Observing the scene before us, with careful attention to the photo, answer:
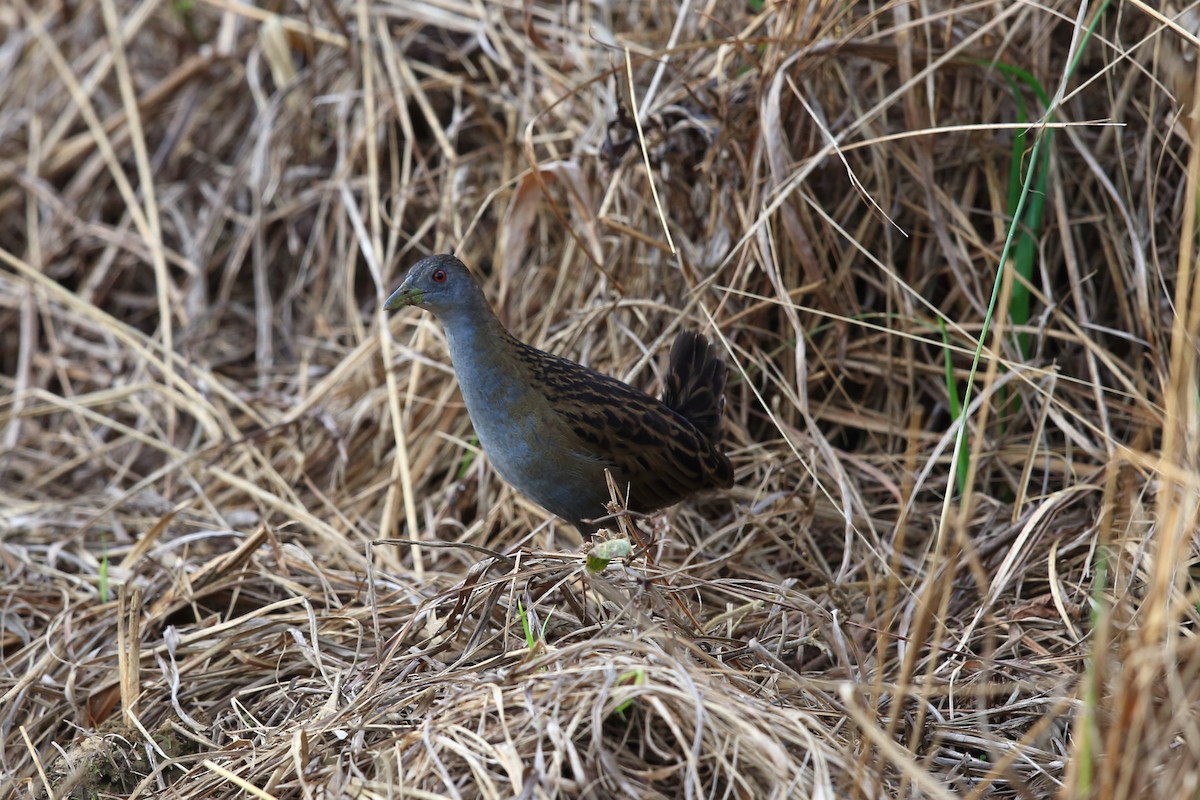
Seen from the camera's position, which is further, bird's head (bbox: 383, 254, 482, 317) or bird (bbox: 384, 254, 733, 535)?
bird's head (bbox: 383, 254, 482, 317)

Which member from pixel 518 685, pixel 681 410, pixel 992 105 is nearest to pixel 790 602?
pixel 518 685

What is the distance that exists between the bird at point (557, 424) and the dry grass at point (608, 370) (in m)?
0.24

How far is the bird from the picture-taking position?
307 cm

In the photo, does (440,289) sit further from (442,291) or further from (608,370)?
(608,370)

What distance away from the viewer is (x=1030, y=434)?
11.3 ft

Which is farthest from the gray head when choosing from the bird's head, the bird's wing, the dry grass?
the dry grass

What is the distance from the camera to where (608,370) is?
3.91 meters

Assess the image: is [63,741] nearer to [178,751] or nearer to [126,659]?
[126,659]

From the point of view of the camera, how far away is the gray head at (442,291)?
3.19 meters

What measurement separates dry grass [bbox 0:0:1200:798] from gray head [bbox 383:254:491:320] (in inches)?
17.6

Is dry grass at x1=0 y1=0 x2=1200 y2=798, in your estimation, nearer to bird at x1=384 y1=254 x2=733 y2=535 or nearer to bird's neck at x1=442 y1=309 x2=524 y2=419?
bird at x1=384 y1=254 x2=733 y2=535

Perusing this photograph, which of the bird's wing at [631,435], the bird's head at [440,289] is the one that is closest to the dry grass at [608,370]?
the bird's wing at [631,435]

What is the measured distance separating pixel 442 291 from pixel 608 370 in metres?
0.88

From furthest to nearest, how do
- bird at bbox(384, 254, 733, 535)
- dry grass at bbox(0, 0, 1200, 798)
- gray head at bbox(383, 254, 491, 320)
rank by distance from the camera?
gray head at bbox(383, 254, 491, 320)
bird at bbox(384, 254, 733, 535)
dry grass at bbox(0, 0, 1200, 798)
